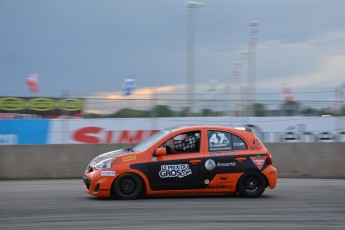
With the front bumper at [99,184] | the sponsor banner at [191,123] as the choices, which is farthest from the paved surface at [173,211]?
the sponsor banner at [191,123]

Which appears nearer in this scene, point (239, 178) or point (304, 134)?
point (239, 178)

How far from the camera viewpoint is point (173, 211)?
8641mm

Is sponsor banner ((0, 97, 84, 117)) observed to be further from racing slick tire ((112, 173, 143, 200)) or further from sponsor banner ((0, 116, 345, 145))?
racing slick tire ((112, 173, 143, 200))

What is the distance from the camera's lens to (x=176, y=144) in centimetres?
1026

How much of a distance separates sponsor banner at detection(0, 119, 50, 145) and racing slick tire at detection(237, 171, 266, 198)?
12208 millimetres

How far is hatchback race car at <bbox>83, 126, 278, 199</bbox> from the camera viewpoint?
9844mm

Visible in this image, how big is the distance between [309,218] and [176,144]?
10.2 feet

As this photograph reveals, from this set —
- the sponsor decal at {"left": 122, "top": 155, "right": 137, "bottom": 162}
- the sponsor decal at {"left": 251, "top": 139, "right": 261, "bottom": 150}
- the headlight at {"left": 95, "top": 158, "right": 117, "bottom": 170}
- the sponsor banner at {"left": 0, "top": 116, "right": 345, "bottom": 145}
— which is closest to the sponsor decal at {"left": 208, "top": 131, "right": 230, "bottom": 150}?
the sponsor decal at {"left": 251, "top": 139, "right": 261, "bottom": 150}

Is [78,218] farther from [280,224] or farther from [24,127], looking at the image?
[24,127]

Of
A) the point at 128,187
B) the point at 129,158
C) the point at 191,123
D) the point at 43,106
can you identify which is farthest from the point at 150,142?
the point at 43,106

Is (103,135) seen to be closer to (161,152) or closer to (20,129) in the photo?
(20,129)

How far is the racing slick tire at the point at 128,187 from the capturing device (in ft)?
32.3

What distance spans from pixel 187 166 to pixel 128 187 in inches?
47.7

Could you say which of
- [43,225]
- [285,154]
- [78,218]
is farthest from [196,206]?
[285,154]
